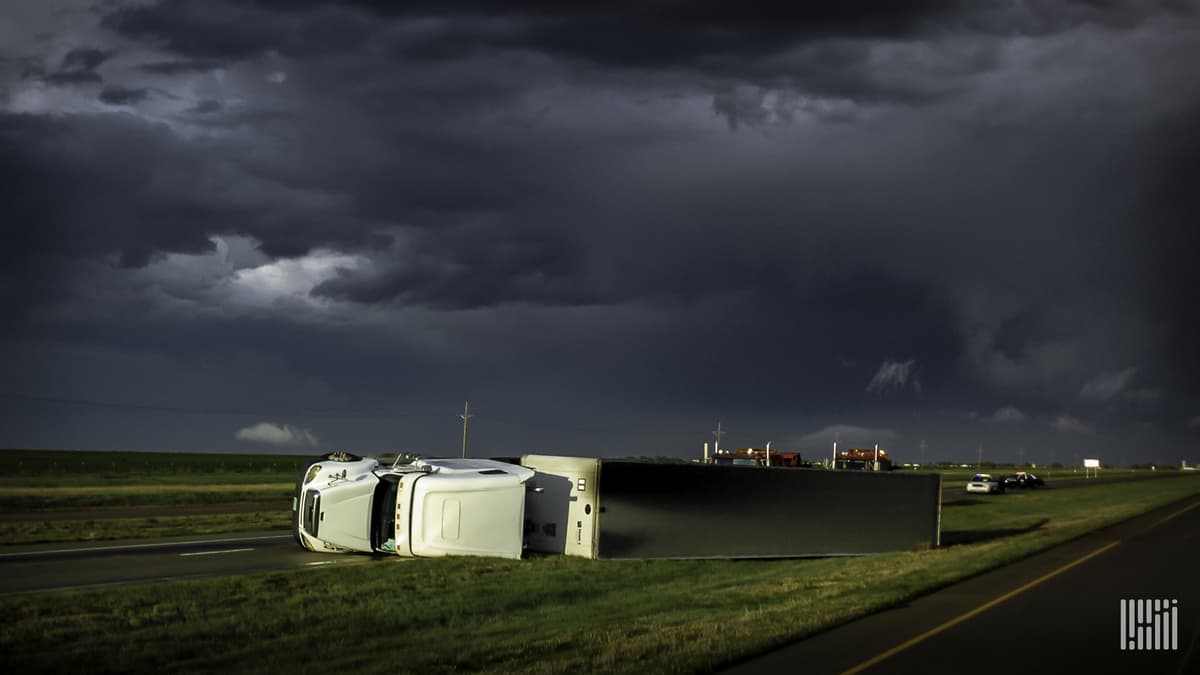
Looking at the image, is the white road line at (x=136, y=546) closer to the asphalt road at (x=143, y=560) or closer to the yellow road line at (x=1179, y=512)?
the asphalt road at (x=143, y=560)

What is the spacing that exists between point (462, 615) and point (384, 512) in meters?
8.02

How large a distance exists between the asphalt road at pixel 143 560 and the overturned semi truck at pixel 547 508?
1263mm

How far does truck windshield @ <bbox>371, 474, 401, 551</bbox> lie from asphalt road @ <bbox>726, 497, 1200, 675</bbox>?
470 inches

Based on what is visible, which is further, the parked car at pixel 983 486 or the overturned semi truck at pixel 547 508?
the parked car at pixel 983 486

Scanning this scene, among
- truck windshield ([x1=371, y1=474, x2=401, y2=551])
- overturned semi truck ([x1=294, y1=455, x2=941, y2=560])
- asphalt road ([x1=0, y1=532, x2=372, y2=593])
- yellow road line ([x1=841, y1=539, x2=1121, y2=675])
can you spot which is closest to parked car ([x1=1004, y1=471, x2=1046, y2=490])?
yellow road line ([x1=841, y1=539, x2=1121, y2=675])

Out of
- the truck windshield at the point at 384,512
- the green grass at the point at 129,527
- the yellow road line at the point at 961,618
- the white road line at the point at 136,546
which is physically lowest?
the green grass at the point at 129,527

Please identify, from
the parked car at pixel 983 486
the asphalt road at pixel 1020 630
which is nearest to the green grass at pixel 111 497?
the asphalt road at pixel 1020 630

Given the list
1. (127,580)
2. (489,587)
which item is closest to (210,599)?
(127,580)

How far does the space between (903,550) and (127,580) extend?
22.3 meters

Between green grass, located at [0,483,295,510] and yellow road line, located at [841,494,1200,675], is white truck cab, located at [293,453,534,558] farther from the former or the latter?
green grass, located at [0,483,295,510]

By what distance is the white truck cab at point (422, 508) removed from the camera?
2473 centimetres

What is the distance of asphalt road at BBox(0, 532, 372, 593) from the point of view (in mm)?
21188

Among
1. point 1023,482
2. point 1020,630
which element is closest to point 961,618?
point 1020,630

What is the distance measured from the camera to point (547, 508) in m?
26.1
